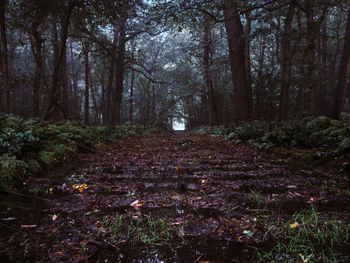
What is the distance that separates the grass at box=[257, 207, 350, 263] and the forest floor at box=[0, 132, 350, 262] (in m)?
0.03

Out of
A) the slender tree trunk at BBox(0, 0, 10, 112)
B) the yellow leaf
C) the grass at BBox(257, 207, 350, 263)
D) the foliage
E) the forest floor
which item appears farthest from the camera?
the slender tree trunk at BBox(0, 0, 10, 112)

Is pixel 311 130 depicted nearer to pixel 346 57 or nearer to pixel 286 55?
pixel 286 55

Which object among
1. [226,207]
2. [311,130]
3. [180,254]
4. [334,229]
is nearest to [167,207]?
[226,207]

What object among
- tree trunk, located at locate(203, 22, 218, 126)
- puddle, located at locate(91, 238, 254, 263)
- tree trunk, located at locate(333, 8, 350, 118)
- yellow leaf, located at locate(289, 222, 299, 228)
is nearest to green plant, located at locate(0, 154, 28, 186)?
puddle, located at locate(91, 238, 254, 263)

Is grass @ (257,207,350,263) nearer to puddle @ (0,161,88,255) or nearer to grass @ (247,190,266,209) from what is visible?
grass @ (247,190,266,209)

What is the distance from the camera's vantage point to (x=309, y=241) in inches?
58.0

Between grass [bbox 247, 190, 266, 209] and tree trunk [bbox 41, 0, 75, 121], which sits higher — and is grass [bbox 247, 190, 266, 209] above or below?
below

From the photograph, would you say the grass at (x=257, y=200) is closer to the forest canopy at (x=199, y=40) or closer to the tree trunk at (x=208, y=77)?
the forest canopy at (x=199, y=40)

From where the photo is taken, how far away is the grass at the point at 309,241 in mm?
1319

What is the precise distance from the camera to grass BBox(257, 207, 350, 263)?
1.32 meters

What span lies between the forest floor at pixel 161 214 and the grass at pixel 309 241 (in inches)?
1.1

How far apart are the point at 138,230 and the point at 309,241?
3.93 feet

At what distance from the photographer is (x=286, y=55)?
8039 mm

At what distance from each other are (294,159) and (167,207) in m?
3.77
